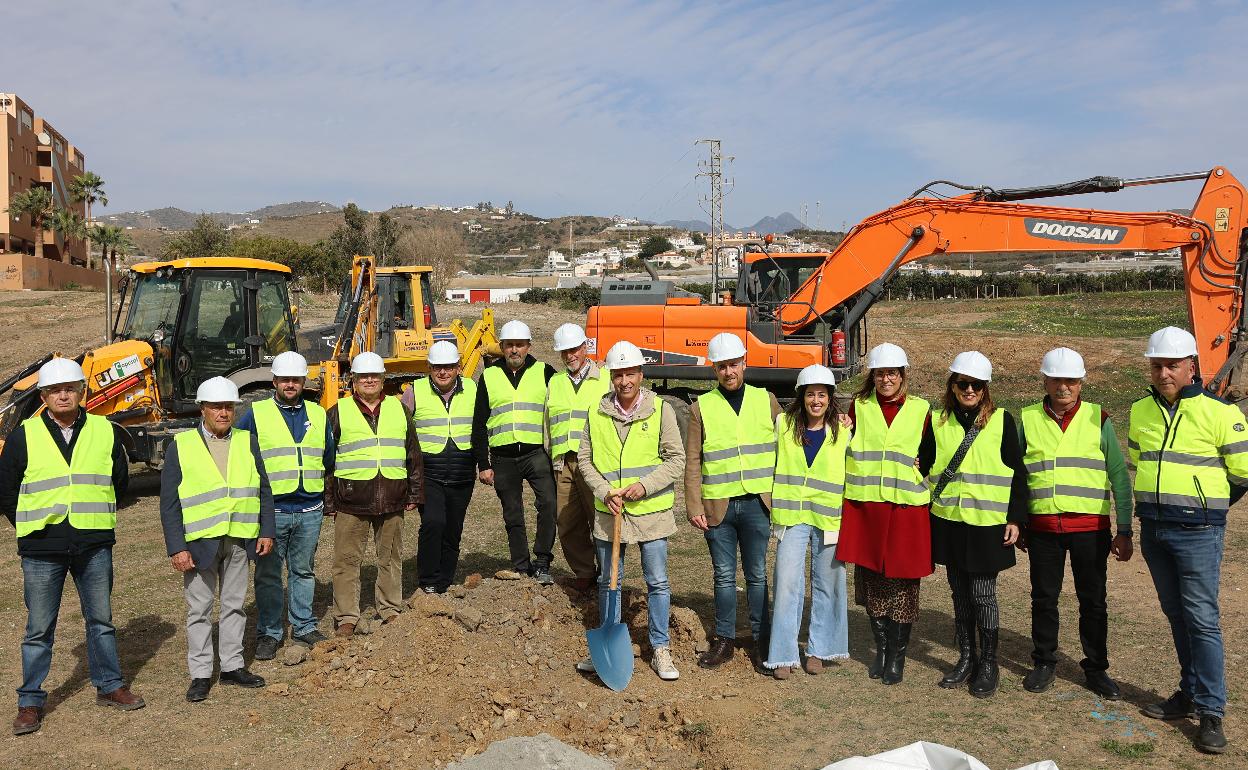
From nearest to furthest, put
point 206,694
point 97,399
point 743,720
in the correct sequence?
point 743,720 < point 206,694 < point 97,399

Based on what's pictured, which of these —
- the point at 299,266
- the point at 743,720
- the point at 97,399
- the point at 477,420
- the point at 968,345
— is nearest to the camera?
the point at 743,720

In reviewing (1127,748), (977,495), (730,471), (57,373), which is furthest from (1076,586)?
(57,373)

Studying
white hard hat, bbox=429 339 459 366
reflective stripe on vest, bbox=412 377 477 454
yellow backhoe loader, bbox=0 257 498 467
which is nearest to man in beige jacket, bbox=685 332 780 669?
reflective stripe on vest, bbox=412 377 477 454

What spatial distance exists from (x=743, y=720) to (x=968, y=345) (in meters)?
20.1

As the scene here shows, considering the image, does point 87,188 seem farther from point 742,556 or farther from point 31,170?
point 742,556

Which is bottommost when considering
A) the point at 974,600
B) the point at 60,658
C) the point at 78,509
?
the point at 60,658

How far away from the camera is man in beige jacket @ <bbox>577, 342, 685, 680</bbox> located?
5.47 metres

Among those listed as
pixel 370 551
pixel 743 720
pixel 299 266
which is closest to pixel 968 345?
pixel 370 551

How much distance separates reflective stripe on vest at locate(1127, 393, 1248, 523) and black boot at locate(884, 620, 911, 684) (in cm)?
146

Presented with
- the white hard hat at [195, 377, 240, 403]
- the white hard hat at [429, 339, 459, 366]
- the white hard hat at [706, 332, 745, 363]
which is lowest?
the white hard hat at [195, 377, 240, 403]

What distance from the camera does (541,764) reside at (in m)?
4.31

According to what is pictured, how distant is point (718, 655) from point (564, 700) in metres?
1.00

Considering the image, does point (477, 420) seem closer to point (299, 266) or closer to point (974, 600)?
point (974, 600)

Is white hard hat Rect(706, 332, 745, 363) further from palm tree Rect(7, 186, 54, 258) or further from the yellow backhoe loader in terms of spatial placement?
palm tree Rect(7, 186, 54, 258)
